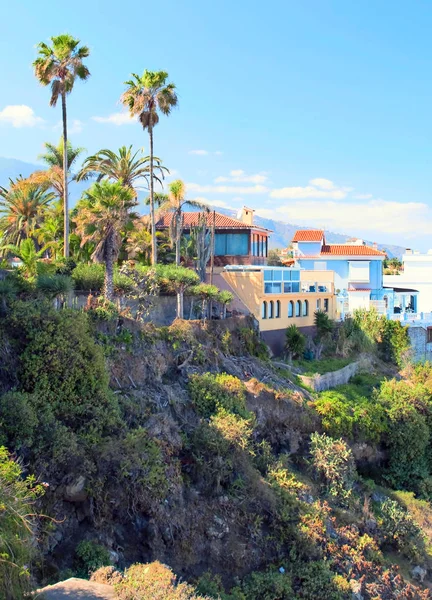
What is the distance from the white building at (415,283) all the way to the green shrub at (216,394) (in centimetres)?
2711

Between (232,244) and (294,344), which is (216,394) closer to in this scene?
(294,344)

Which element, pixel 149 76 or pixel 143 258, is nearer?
pixel 149 76

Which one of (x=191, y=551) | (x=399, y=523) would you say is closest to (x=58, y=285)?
(x=191, y=551)

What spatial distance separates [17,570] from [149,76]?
26692mm

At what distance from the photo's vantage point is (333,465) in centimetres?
2505

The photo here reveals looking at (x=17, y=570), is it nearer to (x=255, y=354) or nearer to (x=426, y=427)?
(x=255, y=354)

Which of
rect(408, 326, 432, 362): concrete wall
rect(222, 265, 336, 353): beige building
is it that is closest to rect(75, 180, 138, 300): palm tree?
rect(222, 265, 336, 353): beige building

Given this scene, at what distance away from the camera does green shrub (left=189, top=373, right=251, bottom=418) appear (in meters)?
23.6

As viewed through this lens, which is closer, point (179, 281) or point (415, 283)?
point (179, 281)

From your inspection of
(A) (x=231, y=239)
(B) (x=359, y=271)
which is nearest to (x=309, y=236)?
(B) (x=359, y=271)

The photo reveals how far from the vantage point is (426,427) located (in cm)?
3152

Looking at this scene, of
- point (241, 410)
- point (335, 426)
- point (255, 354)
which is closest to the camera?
point (241, 410)

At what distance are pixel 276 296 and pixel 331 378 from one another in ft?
18.9

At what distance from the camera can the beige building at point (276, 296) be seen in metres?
33.5
